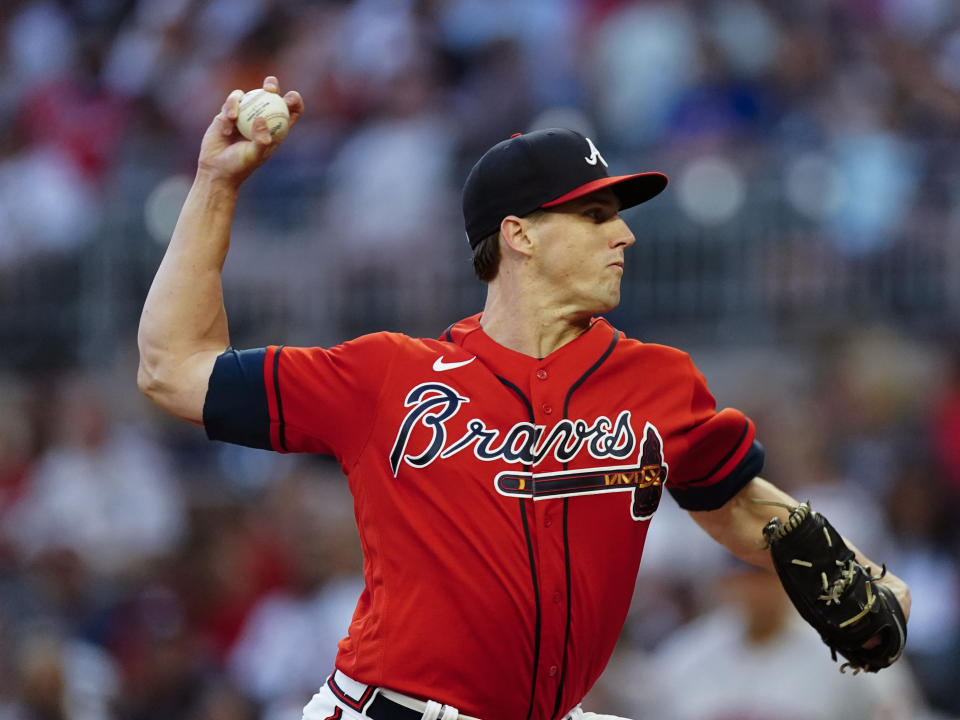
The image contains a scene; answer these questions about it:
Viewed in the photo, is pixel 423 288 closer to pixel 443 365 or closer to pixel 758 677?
pixel 758 677

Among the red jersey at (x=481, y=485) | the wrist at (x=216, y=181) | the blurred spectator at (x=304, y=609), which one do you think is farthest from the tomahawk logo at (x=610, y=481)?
the blurred spectator at (x=304, y=609)

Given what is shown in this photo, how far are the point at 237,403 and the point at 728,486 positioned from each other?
135 cm

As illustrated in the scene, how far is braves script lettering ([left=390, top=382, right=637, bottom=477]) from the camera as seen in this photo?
12.0 ft

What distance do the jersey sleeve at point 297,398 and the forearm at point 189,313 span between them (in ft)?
0.20

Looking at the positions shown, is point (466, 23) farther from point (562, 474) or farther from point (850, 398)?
point (562, 474)

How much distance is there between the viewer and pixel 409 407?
12.1 feet

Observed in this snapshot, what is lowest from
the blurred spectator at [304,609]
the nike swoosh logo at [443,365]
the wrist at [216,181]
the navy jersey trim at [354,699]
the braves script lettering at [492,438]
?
the blurred spectator at [304,609]

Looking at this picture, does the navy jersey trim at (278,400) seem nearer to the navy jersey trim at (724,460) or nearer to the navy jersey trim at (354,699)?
the navy jersey trim at (354,699)

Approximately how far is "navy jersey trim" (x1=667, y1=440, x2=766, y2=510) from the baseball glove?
14 centimetres

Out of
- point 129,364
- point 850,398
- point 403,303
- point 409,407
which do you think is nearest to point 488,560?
point 409,407

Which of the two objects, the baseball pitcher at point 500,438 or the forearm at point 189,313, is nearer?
the baseball pitcher at point 500,438

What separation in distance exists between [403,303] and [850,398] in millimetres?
2882

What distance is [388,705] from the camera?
3619 millimetres

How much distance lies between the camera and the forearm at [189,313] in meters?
3.75
